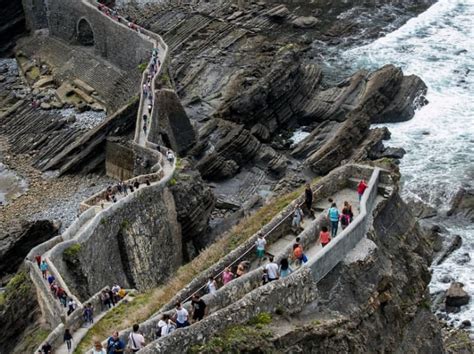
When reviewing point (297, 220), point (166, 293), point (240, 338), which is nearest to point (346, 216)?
point (297, 220)

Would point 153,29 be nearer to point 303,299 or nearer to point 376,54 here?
point 376,54

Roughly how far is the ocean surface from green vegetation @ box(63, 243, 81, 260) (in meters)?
16.7

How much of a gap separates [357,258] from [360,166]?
4460 mm

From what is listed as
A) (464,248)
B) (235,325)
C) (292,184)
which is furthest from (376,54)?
(235,325)

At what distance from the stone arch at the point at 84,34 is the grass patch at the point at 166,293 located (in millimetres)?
37008

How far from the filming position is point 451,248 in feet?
137

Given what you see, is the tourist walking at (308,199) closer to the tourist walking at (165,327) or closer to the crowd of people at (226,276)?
the crowd of people at (226,276)

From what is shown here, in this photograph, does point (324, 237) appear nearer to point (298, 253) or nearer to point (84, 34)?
point (298, 253)

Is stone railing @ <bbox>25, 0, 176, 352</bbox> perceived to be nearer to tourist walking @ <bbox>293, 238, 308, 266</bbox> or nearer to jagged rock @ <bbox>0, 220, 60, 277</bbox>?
jagged rock @ <bbox>0, 220, 60, 277</bbox>

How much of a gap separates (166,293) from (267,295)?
340cm

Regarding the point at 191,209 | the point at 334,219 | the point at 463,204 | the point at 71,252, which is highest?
the point at 334,219

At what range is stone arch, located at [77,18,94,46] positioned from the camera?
62281mm

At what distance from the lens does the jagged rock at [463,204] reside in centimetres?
4509

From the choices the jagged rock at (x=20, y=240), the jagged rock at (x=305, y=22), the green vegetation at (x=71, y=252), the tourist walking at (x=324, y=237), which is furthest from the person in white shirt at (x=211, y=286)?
the jagged rock at (x=305, y=22)
